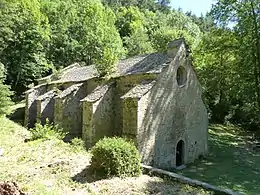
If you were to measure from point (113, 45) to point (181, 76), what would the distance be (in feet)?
100

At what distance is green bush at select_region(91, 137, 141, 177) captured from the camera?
11656mm

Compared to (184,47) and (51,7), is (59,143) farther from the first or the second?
(51,7)

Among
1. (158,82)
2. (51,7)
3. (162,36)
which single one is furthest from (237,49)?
(51,7)

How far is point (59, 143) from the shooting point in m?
15.7

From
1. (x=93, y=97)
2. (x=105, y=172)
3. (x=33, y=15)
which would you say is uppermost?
(x=33, y=15)

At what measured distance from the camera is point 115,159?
11648 millimetres

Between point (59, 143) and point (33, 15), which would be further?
point (33, 15)

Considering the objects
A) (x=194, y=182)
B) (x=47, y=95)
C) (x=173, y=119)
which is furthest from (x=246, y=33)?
(x=47, y=95)

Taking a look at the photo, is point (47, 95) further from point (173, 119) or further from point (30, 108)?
point (173, 119)

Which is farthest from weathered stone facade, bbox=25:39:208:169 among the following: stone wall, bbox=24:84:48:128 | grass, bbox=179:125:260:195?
stone wall, bbox=24:84:48:128

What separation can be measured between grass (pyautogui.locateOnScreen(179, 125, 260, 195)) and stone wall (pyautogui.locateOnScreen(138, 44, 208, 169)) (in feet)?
4.33

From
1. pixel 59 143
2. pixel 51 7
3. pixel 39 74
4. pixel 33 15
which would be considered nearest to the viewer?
pixel 59 143

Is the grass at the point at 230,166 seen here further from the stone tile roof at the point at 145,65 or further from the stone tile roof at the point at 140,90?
the stone tile roof at the point at 145,65

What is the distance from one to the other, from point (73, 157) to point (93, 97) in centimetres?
570
